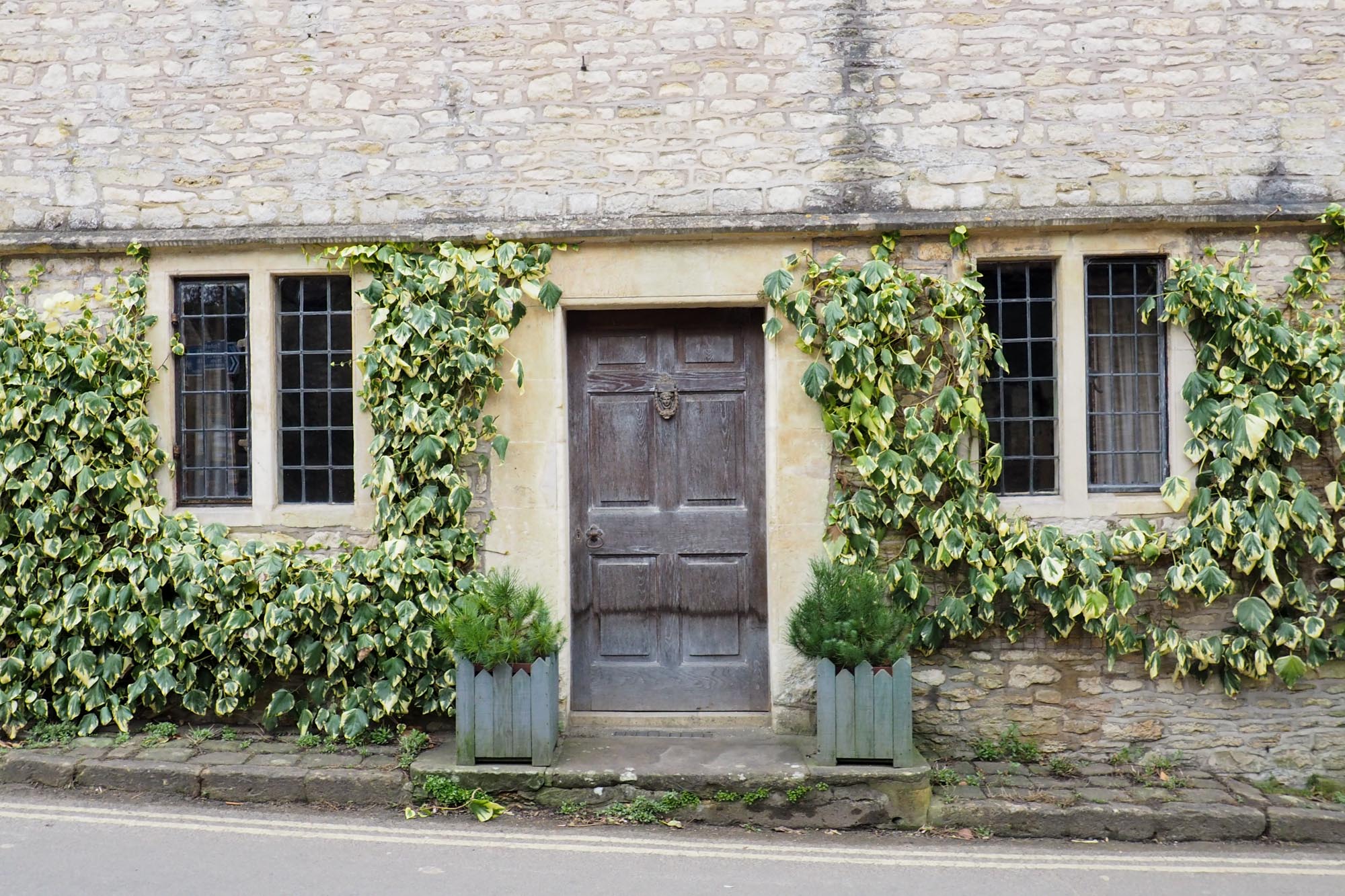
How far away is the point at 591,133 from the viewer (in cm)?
572

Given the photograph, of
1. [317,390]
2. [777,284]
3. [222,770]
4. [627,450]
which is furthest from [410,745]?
[777,284]

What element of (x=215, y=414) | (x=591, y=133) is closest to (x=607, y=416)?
(x=591, y=133)

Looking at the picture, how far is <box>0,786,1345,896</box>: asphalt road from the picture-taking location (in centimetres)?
417

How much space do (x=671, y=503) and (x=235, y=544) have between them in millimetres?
2511

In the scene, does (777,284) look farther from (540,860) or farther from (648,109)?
(540,860)

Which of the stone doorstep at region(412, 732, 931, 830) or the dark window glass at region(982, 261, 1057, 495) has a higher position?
the dark window glass at region(982, 261, 1057, 495)

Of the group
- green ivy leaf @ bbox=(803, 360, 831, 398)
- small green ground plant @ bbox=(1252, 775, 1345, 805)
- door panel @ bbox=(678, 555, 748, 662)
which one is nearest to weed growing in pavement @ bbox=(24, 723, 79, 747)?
door panel @ bbox=(678, 555, 748, 662)

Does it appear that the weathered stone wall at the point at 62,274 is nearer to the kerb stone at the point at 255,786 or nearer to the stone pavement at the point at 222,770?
the stone pavement at the point at 222,770

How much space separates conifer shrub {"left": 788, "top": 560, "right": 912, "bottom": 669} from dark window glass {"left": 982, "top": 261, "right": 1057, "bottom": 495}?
1196 millimetres

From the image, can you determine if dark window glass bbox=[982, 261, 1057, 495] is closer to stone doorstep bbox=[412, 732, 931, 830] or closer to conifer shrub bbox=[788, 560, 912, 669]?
conifer shrub bbox=[788, 560, 912, 669]

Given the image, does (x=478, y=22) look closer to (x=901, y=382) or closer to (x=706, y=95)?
(x=706, y=95)

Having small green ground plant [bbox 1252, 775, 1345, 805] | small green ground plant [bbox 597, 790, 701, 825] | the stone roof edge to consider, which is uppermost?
the stone roof edge

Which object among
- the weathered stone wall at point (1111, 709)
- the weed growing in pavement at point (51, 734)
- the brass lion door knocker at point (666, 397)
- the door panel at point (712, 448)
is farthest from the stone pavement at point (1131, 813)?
the weed growing in pavement at point (51, 734)

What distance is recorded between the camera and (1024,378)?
576 centimetres
